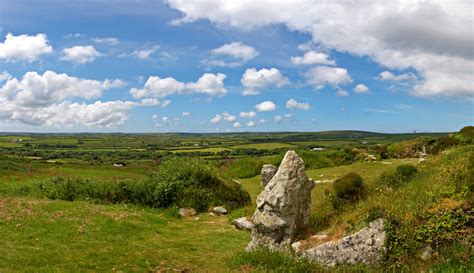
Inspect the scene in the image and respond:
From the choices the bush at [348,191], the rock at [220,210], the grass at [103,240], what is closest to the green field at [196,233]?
the grass at [103,240]

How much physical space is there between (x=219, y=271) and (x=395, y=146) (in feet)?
123

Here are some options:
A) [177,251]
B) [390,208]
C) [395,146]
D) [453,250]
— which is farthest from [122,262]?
[395,146]

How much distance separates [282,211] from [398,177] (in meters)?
9.97

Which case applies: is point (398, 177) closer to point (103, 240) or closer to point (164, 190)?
point (164, 190)

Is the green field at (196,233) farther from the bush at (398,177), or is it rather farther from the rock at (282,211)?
the rock at (282,211)

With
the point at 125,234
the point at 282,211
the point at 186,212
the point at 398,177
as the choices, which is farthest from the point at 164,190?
the point at 398,177

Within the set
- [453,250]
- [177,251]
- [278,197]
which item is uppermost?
[278,197]

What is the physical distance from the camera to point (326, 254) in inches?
596

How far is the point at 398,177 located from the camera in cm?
2402

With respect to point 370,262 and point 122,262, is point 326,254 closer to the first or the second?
point 370,262

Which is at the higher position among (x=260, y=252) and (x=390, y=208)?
(x=390, y=208)

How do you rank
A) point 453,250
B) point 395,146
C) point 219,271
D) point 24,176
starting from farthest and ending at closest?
1. point 395,146
2. point 24,176
3. point 219,271
4. point 453,250

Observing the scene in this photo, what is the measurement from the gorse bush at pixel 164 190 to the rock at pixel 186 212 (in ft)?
1.84

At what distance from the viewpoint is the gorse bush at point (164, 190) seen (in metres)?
28.2
